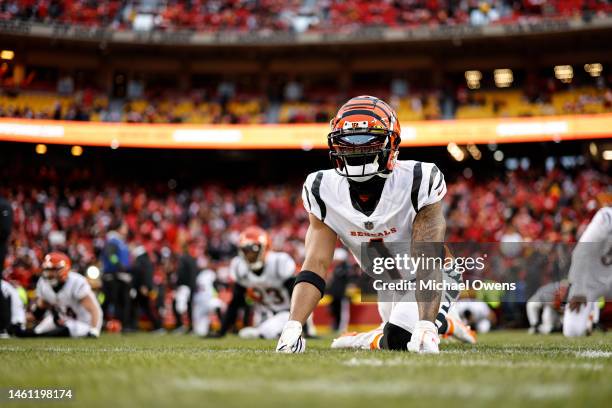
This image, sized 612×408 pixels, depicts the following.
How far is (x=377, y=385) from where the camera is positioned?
102 inches

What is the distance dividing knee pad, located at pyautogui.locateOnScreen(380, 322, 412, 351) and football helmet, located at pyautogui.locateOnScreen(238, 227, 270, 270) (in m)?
4.56

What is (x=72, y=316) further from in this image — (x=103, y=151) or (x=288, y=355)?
(x=103, y=151)

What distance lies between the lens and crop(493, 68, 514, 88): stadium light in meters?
26.4

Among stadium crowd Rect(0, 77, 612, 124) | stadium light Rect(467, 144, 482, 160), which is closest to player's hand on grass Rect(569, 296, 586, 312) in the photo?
stadium crowd Rect(0, 77, 612, 124)

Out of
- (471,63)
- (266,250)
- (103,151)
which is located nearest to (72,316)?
(266,250)

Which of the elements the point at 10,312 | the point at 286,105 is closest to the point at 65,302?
the point at 10,312

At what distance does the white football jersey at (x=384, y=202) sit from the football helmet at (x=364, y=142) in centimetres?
16

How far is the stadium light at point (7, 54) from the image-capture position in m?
26.4

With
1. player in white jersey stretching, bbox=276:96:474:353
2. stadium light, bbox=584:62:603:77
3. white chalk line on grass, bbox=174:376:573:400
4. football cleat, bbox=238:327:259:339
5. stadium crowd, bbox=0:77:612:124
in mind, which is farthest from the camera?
stadium light, bbox=584:62:603:77

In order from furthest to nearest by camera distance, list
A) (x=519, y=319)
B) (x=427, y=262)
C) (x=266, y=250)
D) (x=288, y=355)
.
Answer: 1. (x=519, y=319)
2. (x=266, y=250)
3. (x=427, y=262)
4. (x=288, y=355)

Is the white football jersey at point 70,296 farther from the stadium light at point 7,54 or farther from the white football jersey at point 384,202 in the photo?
the stadium light at point 7,54

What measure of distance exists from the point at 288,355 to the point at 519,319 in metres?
10.2

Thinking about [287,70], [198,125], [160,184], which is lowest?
[160,184]

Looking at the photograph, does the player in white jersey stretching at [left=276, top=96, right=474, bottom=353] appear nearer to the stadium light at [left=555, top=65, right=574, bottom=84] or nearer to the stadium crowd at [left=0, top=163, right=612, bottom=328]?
the stadium crowd at [left=0, top=163, right=612, bottom=328]
